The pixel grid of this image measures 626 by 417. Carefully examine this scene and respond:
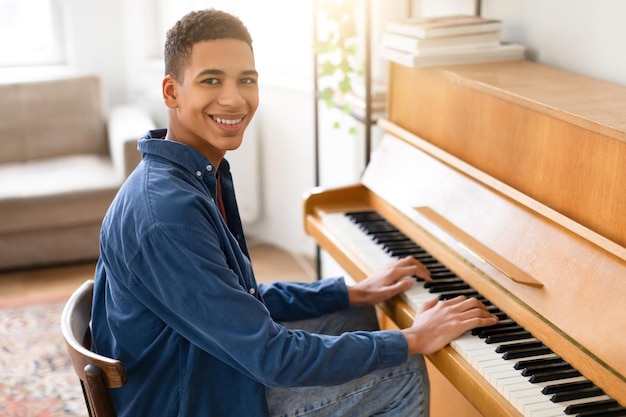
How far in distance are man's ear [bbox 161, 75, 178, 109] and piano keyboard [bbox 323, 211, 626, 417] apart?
70cm

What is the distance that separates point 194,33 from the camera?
1.53 metres

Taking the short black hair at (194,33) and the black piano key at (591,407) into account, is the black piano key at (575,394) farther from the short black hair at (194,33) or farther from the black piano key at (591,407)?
the short black hair at (194,33)

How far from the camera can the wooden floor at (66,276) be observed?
3.77 metres

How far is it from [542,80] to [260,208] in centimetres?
261

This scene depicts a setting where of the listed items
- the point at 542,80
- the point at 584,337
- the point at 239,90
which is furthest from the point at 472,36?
the point at 584,337

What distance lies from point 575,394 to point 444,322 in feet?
1.10

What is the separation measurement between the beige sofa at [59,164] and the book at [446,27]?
1.99 meters

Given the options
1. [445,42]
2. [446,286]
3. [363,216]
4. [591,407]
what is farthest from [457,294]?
[445,42]

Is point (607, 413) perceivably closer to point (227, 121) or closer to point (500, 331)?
point (500, 331)

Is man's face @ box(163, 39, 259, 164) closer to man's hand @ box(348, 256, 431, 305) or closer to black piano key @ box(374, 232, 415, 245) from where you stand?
man's hand @ box(348, 256, 431, 305)

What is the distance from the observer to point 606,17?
2.03 m

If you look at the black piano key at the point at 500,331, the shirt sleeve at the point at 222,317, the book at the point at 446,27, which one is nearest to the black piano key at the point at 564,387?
the black piano key at the point at 500,331

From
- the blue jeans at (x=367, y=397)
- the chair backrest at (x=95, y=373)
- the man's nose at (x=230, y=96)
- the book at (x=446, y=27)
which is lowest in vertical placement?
the blue jeans at (x=367, y=397)

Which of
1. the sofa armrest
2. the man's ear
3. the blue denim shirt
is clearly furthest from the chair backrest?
the sofa armrest
